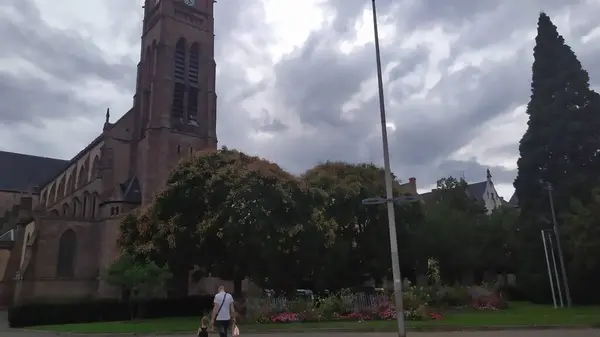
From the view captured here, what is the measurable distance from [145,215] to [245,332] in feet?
43.4

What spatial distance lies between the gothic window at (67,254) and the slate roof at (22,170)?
3575 centimetres

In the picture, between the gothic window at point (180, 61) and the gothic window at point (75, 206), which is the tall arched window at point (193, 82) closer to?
the gothic window at point (180, 61)

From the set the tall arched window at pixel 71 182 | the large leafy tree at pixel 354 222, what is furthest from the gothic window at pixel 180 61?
the large leafy tree at pixel 354 222

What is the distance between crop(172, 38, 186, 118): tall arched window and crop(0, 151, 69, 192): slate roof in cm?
3663

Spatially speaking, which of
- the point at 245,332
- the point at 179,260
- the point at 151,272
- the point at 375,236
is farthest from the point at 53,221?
the point at 245,332

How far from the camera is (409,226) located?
38000mm

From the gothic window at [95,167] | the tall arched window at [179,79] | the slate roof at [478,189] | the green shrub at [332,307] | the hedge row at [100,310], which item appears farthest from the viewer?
the slate roof at [478,189]

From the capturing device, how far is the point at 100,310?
3428 centimetres

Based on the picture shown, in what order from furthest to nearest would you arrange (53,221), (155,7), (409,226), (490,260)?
1. (155,7)
2. (53,221)
3. (490,260)
4. (409,226)

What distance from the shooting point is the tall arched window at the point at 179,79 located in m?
53.7

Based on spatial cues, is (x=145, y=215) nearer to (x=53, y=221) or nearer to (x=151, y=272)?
(x=151, y=272)

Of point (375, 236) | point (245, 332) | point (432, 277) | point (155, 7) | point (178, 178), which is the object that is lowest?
point (245, 332)

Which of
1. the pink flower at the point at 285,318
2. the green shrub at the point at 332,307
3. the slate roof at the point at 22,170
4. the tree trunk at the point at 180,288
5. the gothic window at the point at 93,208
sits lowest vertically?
the pink flower at the point at 285,318

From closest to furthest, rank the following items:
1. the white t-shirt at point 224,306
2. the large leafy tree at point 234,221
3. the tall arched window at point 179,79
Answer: the white t-shirt at point 224,306 < the large leafy tree at point 234,221 < the tall arched window at point 179,79
